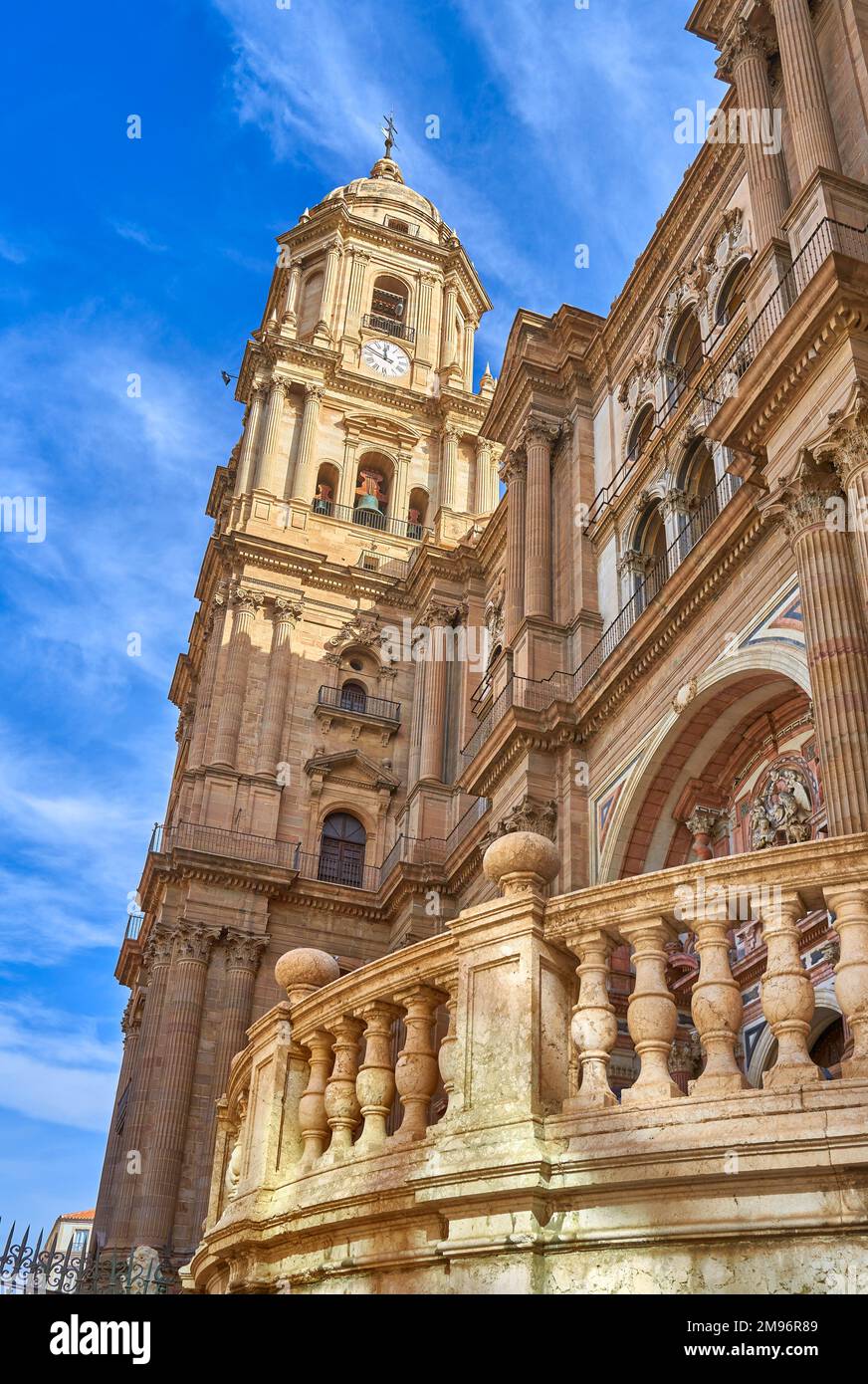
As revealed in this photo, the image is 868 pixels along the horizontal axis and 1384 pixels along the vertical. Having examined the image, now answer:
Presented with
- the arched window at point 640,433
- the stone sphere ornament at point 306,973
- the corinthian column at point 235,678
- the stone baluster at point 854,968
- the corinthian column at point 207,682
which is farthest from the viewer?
the corinthian column at point 207,682

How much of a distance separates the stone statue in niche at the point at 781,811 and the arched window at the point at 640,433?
8.33m

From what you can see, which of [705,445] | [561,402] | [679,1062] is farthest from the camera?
[561,402]

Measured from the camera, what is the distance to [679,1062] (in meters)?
16.0

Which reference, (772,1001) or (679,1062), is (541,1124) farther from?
(679,1062)

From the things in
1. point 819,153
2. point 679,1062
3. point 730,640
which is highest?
point 819,153

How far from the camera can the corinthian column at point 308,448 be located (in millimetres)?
36250

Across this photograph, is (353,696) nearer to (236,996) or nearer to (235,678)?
(235,678)

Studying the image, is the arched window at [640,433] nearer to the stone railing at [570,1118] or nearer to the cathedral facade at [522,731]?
the cathedral facade at [522,731]

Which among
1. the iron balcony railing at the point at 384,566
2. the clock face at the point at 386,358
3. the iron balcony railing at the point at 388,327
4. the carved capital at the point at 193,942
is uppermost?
the iron balcony railing at the point at 388,327

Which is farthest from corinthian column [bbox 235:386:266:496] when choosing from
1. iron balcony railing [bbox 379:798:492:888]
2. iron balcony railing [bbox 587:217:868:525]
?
iron balcony railing [bbox 587:217:868:525]

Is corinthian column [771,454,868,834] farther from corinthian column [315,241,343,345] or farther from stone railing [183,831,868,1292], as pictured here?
corinthian column [315,241,343,345]


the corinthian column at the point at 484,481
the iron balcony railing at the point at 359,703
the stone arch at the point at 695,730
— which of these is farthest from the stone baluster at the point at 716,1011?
the corinthian column at the point at 484,481

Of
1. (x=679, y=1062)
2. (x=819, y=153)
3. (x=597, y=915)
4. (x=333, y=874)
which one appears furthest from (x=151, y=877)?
(x=597, y=915)
